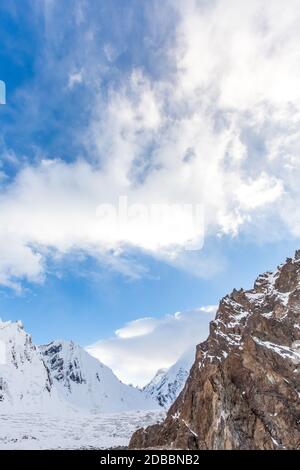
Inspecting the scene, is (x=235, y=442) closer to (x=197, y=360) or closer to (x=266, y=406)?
(x=266, y=406)

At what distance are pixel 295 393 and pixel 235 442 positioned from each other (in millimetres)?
19319

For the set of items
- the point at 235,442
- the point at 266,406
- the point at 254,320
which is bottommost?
the point at 235,442

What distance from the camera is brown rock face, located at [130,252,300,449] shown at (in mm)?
112938

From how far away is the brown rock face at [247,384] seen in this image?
113 m

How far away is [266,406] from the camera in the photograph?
116375 mm

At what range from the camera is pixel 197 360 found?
153750 mm

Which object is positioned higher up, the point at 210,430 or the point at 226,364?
the point at 226,364

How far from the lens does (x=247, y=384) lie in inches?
4894
